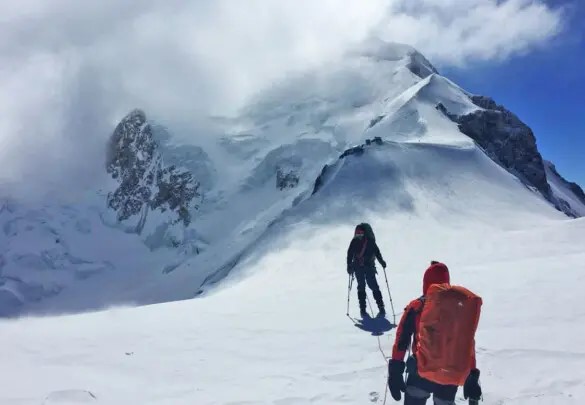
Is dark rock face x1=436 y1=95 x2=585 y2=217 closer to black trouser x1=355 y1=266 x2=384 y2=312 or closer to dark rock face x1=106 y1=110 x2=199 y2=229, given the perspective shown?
dark rock face x1=106 y1=110 x2=199 y2=229

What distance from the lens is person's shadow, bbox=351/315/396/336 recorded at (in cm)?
1021

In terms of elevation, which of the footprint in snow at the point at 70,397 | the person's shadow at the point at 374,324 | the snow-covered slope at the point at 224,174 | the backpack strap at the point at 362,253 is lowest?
the footprint in snow at the point at 70,397

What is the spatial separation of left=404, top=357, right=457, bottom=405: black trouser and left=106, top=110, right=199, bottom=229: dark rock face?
84295 millimetres

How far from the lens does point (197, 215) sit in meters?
87.3

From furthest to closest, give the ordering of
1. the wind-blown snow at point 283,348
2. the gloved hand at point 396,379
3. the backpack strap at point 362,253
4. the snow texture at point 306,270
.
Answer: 1. the backpack strap at point 362,253
2. the snow texture at point 306,270
3. the wind-blown snow at point 283,348
4. the gloved hand at point 396,379

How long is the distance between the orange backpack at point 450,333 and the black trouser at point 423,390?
15 cm

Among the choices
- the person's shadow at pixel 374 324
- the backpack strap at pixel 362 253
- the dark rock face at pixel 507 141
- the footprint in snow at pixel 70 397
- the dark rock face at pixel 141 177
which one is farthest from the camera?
the dark rock face at pixel 141 177

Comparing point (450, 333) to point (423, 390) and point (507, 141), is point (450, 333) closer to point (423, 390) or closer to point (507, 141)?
point (423, 390)

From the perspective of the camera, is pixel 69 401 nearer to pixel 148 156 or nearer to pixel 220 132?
pixel 220 132

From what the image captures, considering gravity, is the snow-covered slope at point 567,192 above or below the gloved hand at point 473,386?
above

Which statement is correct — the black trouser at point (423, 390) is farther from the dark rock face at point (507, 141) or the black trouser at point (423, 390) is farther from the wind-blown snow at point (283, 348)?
the dark rock face at point (507, 141)

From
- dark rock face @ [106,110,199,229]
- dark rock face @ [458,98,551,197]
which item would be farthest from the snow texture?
dark rock face @ [106,110,199,229]

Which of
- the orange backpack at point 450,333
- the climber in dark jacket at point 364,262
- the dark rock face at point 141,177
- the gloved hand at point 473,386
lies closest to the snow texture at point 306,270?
the climber in dark jacket at point 364,262

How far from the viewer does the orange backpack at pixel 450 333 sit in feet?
15.9
